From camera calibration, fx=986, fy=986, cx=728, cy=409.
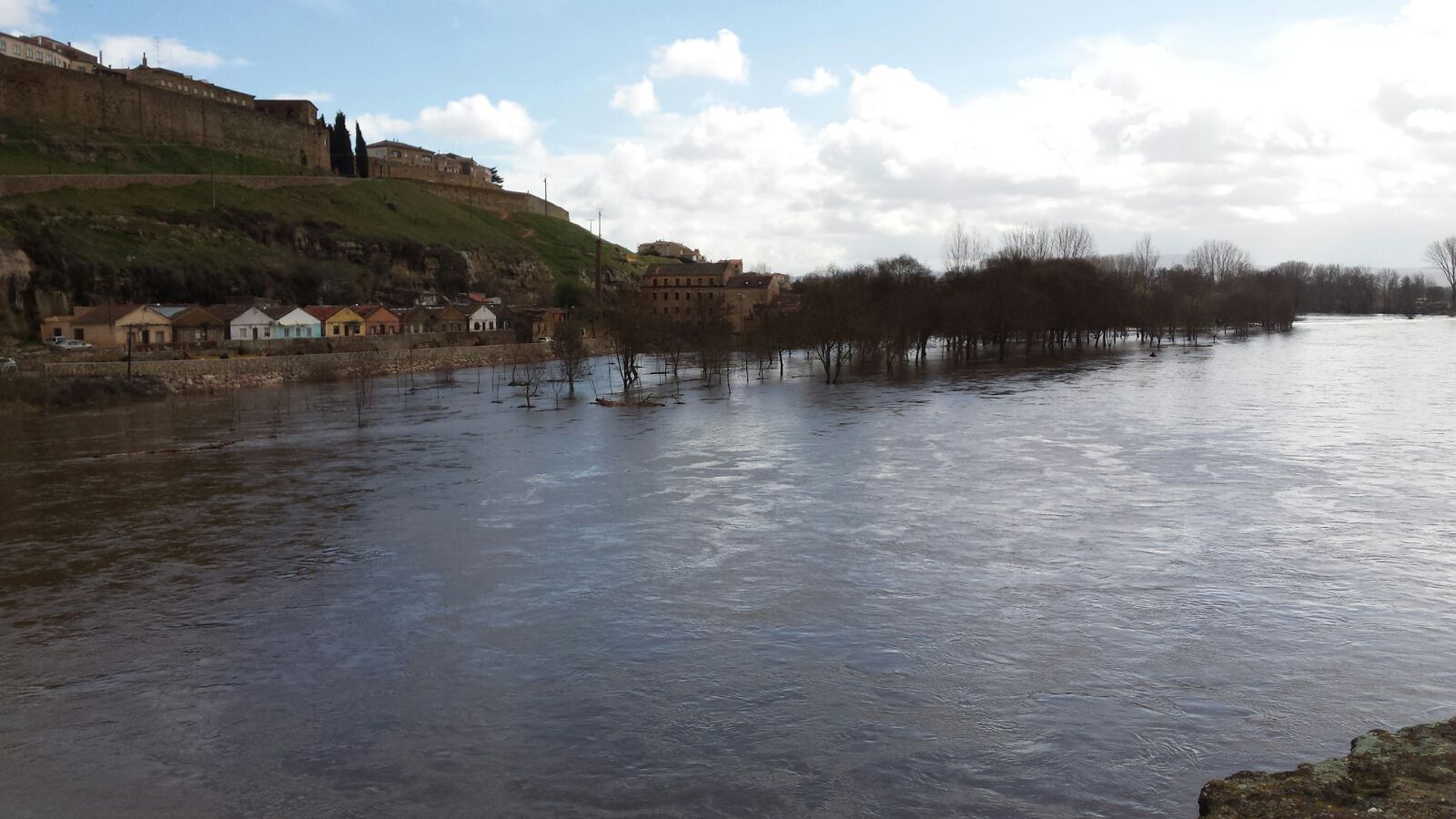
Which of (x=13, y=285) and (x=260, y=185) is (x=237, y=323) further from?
(x=260, y=185)

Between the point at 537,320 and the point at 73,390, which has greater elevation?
the point at 537,320

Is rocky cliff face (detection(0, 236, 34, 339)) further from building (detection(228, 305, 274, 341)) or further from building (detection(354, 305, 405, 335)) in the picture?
building (detection(354, 305, 405, 335))

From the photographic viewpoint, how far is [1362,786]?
7.89 m

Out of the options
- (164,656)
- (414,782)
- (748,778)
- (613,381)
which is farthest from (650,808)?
(613,381)

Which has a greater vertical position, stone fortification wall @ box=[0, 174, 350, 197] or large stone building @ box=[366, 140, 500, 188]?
large stone building @ box=[366, 140, 500, 188]

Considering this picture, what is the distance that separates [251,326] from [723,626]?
6121cm

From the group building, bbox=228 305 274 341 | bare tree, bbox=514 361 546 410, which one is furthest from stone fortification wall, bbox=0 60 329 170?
bare tree, bbox=514 361 546 410

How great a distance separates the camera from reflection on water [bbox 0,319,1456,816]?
31.4 ft

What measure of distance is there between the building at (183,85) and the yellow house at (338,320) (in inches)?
1759

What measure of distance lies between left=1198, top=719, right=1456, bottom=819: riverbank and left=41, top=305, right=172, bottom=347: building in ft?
206

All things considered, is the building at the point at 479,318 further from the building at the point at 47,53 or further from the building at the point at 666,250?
the building at the point at 666,250

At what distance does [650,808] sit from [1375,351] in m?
79.3

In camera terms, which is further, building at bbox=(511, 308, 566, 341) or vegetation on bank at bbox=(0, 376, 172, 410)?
building at bbox=(511, 308, 566, 341)

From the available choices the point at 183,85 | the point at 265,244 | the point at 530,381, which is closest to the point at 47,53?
the point at 183,85
